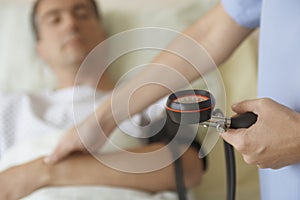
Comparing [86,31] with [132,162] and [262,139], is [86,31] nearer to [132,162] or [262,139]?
[132,162]

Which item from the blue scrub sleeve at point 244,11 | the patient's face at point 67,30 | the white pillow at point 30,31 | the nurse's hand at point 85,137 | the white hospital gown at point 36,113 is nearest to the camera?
the blue scrub sleeve at point 244,11

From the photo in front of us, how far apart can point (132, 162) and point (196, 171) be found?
22 centimetres

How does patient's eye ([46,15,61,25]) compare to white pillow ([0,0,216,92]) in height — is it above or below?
above

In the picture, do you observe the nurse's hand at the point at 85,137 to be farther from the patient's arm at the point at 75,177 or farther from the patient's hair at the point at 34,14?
the patient's hair at the point at 34,14

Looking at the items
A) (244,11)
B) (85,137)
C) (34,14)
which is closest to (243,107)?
(244,11)

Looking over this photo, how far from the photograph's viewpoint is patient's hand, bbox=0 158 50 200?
123cm

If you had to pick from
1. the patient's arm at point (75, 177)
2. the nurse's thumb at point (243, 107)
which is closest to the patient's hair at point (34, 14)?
the patient's arm at point (75, 177)

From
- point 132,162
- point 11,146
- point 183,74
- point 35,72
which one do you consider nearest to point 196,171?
point 132,162

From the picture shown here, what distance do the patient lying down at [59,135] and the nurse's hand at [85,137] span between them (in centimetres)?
6

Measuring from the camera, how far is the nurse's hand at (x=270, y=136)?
734 mm

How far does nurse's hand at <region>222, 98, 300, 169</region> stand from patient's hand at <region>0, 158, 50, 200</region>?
65 centimetres

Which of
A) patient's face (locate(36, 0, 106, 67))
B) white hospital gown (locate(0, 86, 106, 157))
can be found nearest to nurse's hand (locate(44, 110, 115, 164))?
white hospital gown (locate(0, 86, 106, 157))

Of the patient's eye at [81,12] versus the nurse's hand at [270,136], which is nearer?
the nurse's hand at [270,136]

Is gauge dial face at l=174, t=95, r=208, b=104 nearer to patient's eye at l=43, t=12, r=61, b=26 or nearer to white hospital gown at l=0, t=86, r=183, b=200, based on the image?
white hospital gown at l=0, t=86, r=183, b=200
